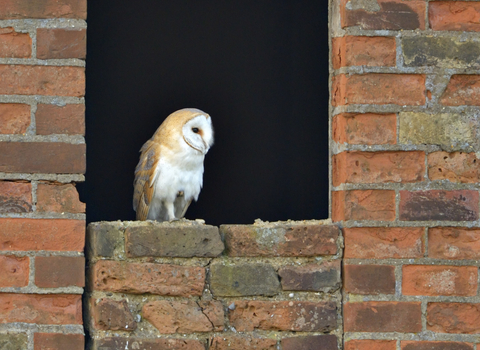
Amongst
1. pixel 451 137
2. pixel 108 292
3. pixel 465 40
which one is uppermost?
pixel 465 40

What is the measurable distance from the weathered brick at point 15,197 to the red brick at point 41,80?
0.90 ft

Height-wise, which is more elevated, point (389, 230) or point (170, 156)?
point (170, 156)

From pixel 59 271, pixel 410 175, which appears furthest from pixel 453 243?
pixel 59 271

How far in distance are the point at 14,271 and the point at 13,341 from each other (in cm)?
21

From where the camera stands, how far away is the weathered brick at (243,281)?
84.3 inches

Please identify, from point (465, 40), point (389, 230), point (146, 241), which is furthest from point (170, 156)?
point (465, 40)

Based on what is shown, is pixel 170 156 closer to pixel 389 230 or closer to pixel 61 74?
pixel 61 74

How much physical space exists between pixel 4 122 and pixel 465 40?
1434mm

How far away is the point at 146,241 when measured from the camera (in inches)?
83.7

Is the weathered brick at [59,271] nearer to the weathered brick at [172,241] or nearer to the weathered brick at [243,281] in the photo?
the weathered brick at [172,241]

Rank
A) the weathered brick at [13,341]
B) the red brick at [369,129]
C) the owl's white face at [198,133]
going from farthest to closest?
the owl's white face at [198,133]
the red brick at [369,129]
the weathered brick at [13,341]

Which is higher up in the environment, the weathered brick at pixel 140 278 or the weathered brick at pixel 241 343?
the weathered brick at pixel 140 278

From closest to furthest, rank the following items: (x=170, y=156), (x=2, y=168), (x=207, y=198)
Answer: (x=2, y=168), (x=170, y=156), (x=207, y=198)

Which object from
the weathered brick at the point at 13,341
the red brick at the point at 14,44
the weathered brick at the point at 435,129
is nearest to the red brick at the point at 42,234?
the weathered brick at the point at 13,341
